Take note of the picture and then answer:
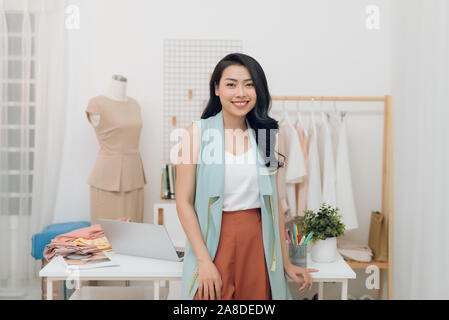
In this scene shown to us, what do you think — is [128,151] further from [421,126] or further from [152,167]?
[421,126]

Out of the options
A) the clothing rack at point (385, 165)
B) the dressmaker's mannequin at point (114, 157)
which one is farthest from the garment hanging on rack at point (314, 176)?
the dressmaker's mannequin at point (114, 157)

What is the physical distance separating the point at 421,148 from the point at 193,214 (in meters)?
1.74

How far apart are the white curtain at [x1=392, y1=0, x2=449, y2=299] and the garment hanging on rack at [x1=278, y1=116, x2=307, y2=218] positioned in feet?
2.29

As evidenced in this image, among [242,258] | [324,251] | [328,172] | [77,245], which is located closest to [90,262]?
[77,245]

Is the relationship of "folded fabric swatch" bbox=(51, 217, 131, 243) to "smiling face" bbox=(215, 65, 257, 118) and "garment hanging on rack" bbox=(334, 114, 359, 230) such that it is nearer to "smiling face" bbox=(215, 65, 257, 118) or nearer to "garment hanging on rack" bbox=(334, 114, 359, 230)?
"smiling face" bbox=(215, 65, 257, 118)

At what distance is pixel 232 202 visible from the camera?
150 cm

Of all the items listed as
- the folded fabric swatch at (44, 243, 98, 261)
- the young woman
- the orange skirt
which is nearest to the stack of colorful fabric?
the folded fabric swatch at (44, 243, 98, 261)

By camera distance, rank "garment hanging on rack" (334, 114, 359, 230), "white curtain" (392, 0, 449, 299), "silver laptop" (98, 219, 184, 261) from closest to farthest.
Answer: "silver laptop" (98, 219, 184, 261), "white curtain" (392, 0, 449, 299), "garment hanging on rack" (334, 114, 359, 230)

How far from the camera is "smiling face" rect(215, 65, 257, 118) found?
150 cm

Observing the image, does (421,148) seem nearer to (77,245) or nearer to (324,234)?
(324,234)

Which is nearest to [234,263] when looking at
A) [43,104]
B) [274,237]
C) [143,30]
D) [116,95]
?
[274,237]

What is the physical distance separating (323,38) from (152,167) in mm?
1653

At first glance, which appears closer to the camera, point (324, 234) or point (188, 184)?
point (188, 184)

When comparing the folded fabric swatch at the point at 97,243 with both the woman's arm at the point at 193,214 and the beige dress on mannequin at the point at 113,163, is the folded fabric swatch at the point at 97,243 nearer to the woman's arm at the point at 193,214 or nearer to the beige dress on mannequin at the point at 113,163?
the woman's arm at the point at 193,214
